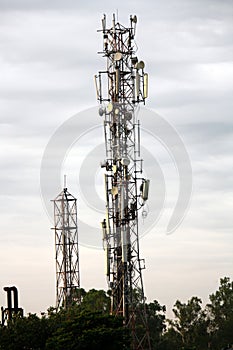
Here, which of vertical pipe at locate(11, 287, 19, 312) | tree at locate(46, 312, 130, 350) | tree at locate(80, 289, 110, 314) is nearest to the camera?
tree at locate(46, 312, 130, 350)

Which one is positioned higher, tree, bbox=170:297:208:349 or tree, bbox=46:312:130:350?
tree, bbox=170:297:208:349

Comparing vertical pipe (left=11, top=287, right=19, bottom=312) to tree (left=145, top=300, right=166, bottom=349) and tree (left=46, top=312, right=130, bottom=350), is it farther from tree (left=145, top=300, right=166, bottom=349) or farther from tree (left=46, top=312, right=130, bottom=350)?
tree (left=145, top=300, right=166, bottom=349)

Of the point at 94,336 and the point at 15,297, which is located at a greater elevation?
the point at 15,297

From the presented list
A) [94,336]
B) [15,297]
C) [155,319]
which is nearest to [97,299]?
[155,319]


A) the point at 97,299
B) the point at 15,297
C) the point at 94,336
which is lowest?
the point at 94,336

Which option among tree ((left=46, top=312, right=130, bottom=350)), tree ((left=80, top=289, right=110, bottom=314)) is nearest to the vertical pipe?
tree ((left=46, top=312, right=130, bottom=350))

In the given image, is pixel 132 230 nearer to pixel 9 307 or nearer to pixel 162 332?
pixel 9 307

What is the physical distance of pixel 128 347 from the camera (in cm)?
4653

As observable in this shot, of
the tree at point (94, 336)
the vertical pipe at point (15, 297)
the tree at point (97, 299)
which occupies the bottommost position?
the tree at point (94, 336)

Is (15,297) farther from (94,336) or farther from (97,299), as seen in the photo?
(97,299)

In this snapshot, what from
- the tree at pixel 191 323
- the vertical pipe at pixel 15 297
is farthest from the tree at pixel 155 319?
the vertical pipe at pixel 15 297

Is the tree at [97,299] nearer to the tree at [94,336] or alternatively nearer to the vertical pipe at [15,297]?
the vertical pipe at [15,297]

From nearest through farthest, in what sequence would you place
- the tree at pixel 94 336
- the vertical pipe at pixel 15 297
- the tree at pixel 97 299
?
the tree at pixel 94 336
the vertical pipe at pixel 15 297
the tree at pixel 97 299

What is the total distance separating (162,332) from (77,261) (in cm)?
2063
